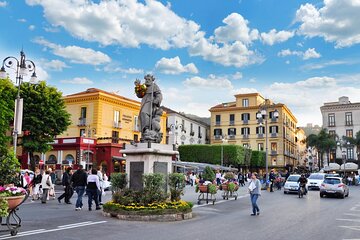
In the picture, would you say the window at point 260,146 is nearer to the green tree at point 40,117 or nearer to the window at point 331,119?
the window at point 331,119

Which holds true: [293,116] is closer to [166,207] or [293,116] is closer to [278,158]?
[278,158]

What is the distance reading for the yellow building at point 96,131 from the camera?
1769 inches

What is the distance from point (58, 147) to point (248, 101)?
42018 mm

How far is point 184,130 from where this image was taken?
67.8 metres

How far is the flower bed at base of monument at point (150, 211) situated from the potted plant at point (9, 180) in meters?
3.97

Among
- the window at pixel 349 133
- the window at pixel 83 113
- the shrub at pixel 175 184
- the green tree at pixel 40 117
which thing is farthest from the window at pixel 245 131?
the shrub at pixel 175 184

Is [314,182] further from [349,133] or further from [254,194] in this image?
[349,133]

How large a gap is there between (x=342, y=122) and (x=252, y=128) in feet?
57.0

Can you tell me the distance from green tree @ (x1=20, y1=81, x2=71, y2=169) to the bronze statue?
2339 cm

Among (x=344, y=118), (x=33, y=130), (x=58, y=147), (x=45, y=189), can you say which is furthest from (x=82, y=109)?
(x=344, y=118)

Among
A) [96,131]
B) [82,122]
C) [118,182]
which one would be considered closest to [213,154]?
[96,131]

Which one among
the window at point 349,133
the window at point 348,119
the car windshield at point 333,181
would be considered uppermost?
the window at point 348,119

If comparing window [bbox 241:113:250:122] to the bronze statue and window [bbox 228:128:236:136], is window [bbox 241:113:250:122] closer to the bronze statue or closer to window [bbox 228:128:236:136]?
window [bbox 228:128:236:136]

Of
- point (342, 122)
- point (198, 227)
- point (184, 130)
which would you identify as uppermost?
point (342, 122)
